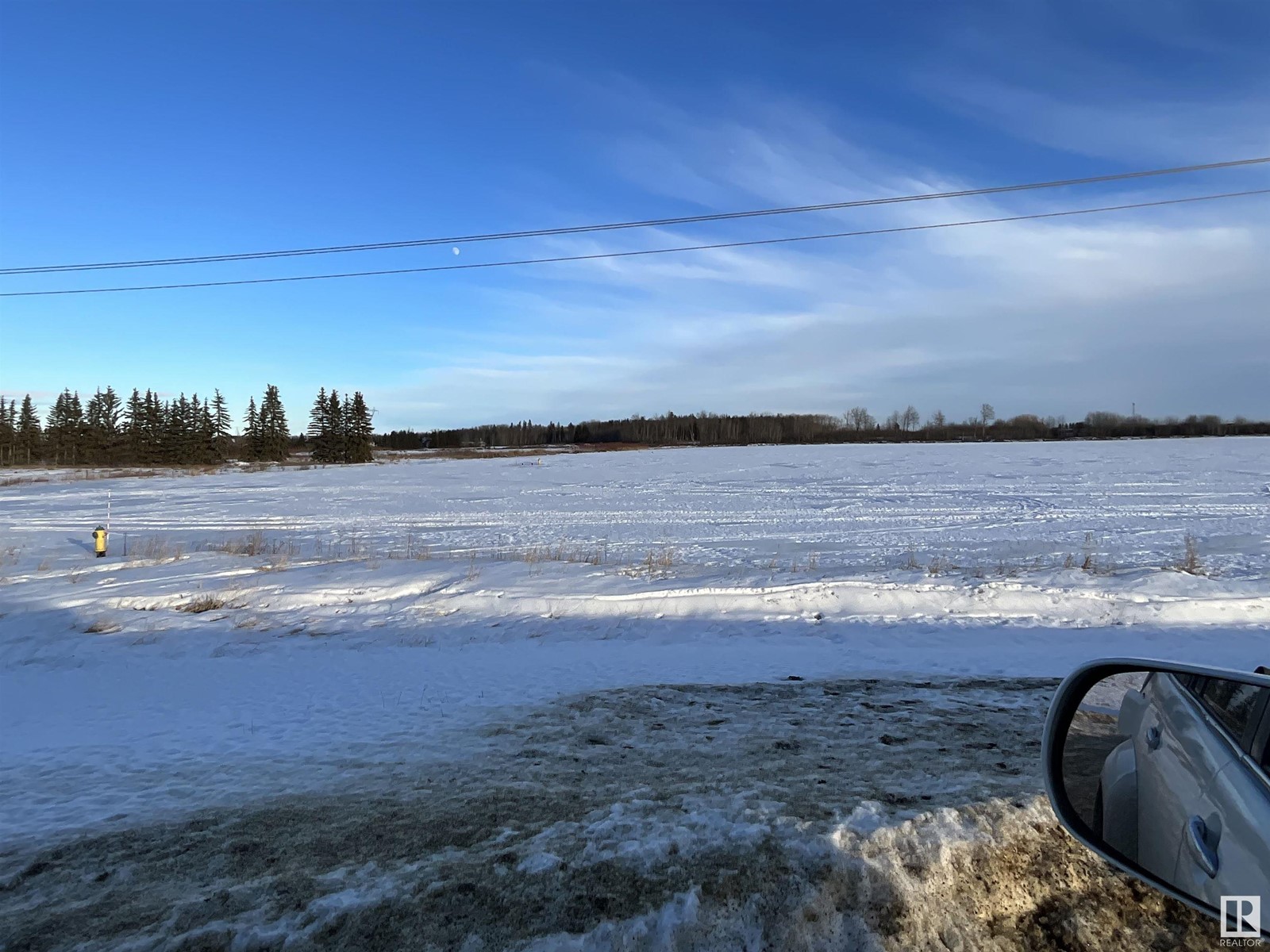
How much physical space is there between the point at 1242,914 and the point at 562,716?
490 centimetres

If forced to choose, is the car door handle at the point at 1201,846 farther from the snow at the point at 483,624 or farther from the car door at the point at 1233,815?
the snow at the point at 483,624

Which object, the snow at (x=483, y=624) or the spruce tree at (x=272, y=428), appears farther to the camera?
the spruce tree at (x=272, y=428)

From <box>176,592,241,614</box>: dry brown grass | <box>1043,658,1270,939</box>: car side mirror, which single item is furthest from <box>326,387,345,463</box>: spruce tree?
<box>1043,658,1270,939</box>: car side mirror

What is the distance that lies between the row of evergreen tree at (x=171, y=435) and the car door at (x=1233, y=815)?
90291mm

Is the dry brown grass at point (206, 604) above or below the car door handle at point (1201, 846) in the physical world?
below

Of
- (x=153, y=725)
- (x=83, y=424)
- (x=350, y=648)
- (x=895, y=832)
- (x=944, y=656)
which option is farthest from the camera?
(x=83, y=424)

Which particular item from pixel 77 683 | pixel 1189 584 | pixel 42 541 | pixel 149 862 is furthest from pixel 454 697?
pixel 42 541

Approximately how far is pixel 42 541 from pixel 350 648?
48.9 ft

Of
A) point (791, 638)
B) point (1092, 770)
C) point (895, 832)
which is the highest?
point (1092, 770)

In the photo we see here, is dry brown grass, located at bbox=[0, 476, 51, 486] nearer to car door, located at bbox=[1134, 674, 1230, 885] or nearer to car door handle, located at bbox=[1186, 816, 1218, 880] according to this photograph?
car door, located at bbox=[1134, 674, 1230, 885]

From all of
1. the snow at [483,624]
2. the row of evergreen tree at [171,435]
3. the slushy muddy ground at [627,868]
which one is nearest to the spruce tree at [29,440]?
the row of evergreen tree at [171,435]

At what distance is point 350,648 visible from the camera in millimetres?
8570

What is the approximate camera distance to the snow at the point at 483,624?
5293 millimetres

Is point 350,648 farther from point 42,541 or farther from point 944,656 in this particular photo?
point 42,541
